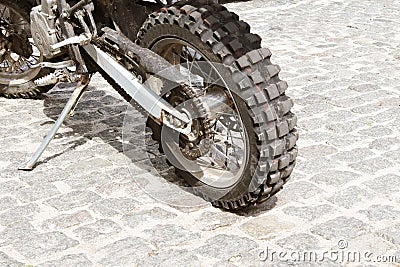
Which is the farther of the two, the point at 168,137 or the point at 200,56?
the point at 168,137

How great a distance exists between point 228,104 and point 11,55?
8.63ft

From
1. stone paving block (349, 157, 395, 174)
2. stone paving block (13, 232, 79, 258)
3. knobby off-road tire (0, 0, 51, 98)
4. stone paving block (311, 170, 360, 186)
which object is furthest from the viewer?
knobby off-road tire (0, 0, 51, 98)

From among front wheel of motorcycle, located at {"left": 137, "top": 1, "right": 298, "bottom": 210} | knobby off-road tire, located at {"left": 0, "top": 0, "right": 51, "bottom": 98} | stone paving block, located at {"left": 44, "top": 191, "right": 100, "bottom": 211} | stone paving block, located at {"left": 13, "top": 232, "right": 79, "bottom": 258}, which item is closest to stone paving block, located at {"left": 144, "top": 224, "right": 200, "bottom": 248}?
front wheel of motorcycle, located at {"left": 137, "top": 1, "right": 298, "bottom": 210}

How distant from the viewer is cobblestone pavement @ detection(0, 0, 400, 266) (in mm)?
3508

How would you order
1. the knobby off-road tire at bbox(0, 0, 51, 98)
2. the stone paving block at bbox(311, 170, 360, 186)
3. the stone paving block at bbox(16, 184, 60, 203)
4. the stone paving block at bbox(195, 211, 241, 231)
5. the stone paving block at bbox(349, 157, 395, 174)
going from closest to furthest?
the stone paving block at bbox(195, 211, 241, 231)
the stone paving block at bbox(16, 184, 60, 203)
the stone paving block at bbox(311, 170, 360, 186)
the stone paving block at bbox(349, 157, 395, 174)
the knobby off-road tire at bbox(0, 0, 51, 98)

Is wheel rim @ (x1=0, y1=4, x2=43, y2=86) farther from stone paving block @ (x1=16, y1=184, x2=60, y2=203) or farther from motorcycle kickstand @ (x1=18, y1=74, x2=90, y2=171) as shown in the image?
stone paving block @ (x1=16, y1=184, x2=60, y2=203)

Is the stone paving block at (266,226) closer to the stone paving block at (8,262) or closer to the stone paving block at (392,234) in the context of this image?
the stone paving block at (392,234)

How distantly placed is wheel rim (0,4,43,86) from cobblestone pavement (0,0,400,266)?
230 mm

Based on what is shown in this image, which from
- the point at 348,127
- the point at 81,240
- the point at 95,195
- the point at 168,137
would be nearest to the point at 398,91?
the point at 348,127

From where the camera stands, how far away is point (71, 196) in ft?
13.4

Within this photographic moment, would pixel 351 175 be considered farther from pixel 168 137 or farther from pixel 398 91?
→ pixel 398 91

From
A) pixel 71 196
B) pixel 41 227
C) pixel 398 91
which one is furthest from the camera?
pixel 398 91

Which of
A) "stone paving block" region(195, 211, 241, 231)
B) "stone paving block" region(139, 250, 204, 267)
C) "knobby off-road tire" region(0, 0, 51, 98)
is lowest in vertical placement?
"stone paving block" region(195, 211, 241, 231)

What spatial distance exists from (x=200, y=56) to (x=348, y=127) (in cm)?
167
